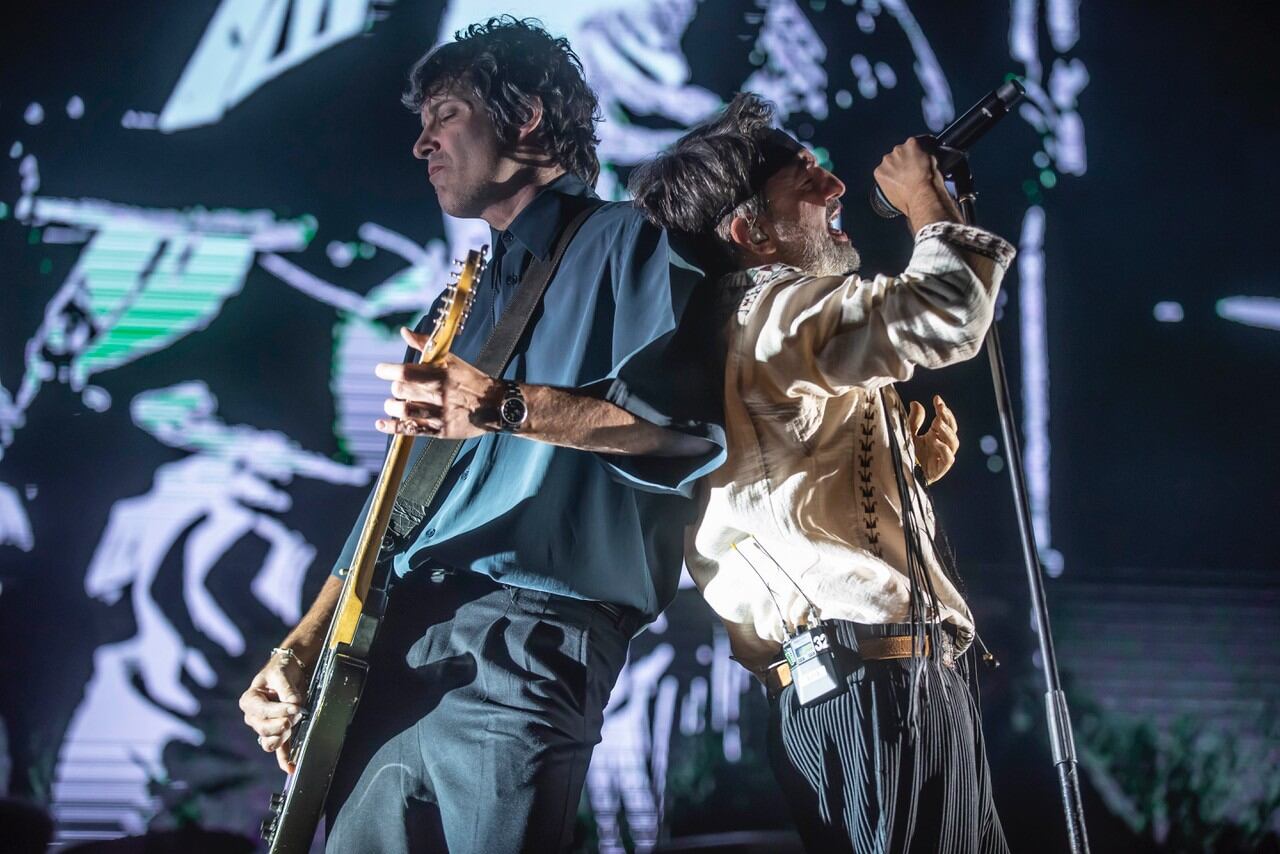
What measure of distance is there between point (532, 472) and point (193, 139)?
2.20 metres

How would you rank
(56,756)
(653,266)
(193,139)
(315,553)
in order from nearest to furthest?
1. (653,266)
2. (56,756)
3. (315,553)
4. (193,139)

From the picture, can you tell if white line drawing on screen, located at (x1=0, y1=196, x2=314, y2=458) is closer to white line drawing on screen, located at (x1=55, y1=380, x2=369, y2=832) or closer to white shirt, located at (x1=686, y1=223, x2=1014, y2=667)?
white line drawing on screen, located at (x1=55, y1=380, x2=369, y2=832)

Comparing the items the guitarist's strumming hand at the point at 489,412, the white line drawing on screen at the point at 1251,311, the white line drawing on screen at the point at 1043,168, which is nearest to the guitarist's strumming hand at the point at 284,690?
the guitarist's strumming hand at the point at 489,412

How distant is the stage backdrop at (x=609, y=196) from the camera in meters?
2.65

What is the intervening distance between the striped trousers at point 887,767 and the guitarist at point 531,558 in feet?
0.88

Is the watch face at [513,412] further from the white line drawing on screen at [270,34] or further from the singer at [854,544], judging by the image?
the white line drawing on screen at [270,34]

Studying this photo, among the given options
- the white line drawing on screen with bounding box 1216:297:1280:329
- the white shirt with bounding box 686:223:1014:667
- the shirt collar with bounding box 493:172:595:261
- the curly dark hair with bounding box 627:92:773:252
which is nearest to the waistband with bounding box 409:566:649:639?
the white shirt with bounding box 686:223:1014:667

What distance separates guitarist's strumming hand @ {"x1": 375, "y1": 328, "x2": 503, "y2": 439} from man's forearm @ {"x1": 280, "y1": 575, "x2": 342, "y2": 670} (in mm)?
500

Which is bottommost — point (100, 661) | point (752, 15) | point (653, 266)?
point (100, 661)

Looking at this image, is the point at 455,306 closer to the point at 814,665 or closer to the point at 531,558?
the point at 531,558

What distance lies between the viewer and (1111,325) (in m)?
2.91

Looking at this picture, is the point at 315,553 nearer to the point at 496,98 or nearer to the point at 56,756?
the point at 56,756

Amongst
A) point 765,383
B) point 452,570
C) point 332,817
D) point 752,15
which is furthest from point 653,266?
point 752,15

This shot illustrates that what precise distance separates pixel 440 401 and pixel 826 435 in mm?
536
